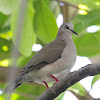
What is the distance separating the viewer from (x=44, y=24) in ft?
9.47

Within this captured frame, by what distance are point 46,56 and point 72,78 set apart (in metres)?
0.81

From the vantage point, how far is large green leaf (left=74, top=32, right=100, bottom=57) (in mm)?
2977

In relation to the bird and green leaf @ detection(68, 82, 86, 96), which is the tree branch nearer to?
the bird

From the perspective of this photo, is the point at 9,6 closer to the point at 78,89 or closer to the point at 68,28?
the point at 68,28

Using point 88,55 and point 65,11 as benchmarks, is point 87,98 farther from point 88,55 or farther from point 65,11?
point 65,11

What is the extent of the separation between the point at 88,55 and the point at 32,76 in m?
0.97

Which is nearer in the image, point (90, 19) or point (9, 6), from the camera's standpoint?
point (9, 6)

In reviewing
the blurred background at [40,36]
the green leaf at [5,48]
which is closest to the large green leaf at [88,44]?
the blurred background at [40,36]

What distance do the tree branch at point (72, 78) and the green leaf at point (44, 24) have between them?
1.25 m

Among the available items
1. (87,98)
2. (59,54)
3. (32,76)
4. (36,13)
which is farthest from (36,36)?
(87,98)

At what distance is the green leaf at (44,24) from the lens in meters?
2.82

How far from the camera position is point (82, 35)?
3086mm

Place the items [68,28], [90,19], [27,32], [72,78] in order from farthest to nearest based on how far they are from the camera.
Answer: [90,19] < [68,28] < [27,32] < [72,78]

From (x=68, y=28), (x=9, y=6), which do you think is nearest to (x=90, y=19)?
(x=68, y=28)
